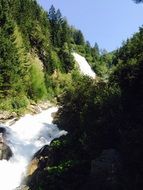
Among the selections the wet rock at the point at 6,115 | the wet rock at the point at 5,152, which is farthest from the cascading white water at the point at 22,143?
the wet rock at the point at 6,115

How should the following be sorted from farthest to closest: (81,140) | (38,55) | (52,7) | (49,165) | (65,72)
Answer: (52,7), (65,72), (38,55), (49,165), (81,140)

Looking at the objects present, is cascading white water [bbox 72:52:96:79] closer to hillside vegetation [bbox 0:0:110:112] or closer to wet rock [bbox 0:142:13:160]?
hillside vegetation [bbox 0:0:110:112]

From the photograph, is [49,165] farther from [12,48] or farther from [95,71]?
[95,71]

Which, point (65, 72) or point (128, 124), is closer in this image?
point (128, 124)

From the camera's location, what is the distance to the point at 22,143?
151 feet

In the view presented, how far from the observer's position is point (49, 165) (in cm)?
3306

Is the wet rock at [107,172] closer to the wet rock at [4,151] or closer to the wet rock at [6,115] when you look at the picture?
the wet rock at [4,151]

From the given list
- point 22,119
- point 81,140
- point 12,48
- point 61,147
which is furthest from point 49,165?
point 12,48

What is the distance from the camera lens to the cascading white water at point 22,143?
38438 mm

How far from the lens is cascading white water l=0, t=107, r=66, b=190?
126 ft

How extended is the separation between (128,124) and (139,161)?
333cm

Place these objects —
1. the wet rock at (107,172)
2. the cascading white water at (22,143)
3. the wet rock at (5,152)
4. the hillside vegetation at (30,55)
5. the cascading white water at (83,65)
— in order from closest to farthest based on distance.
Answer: the wet rock at (107,172) → the cascading white water at (22,143) → the wet rock at (5,152) → the hillside vegetation at (30,55) → the cascading white water at (83,65)

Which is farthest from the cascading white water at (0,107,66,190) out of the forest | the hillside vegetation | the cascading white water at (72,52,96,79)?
the cascading white water at (72,52,96,79)

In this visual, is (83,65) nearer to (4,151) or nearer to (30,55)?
(30,55)
